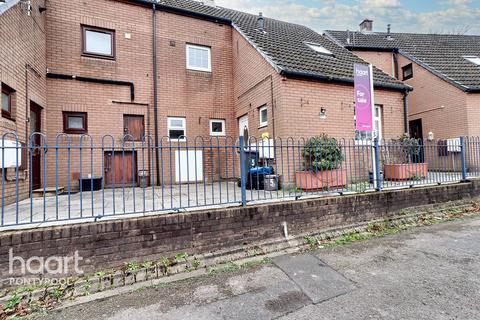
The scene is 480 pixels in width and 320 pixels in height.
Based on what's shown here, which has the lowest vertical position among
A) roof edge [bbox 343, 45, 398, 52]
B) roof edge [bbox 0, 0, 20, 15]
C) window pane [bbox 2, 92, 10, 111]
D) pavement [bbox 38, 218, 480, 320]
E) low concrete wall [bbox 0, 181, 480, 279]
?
pavement [bbox 38, 218, 480, 320]

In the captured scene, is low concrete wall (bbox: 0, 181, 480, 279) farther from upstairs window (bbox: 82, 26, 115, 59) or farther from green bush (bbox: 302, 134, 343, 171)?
upstairs window (bbox: 82, 26, 115, 59)

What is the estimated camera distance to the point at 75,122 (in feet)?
25.3

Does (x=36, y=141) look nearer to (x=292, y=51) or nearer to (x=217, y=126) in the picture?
(x=217, y=126)

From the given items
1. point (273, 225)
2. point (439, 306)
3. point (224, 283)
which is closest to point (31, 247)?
point (224, 283)

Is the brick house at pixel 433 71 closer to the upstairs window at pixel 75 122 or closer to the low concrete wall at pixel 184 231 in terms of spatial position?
the low concrete wall at pixel 184 231

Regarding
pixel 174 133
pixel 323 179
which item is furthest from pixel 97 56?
pixel 323 179

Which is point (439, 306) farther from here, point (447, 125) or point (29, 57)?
point (447, 125)

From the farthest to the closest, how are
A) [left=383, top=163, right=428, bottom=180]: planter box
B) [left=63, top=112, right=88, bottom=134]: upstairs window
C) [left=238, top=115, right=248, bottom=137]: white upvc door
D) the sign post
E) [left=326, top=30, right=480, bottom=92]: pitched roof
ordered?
1. [left=326, top=30, right=480, bottom=92]: pitched roof
2. [left=238, top=115, right=248, bottom=137]: white upvc door
3. [left=63, top=112, right=88, bottom=134]: upstairs window
4. [left=383, top=163, right=428, bottom=180]: planter box
5. the sign post

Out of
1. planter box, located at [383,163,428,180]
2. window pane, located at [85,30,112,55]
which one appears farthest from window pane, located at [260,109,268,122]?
window pane, located at [85,30,112,55]

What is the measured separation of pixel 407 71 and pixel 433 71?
1.71 meters

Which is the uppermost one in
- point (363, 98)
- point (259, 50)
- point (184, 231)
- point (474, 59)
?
point (474, 59)

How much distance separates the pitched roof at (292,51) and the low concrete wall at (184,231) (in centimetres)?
405

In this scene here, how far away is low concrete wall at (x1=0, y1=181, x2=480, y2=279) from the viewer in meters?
2.86

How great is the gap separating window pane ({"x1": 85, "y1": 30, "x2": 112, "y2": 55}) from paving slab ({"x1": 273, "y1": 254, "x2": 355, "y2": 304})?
859 cm
